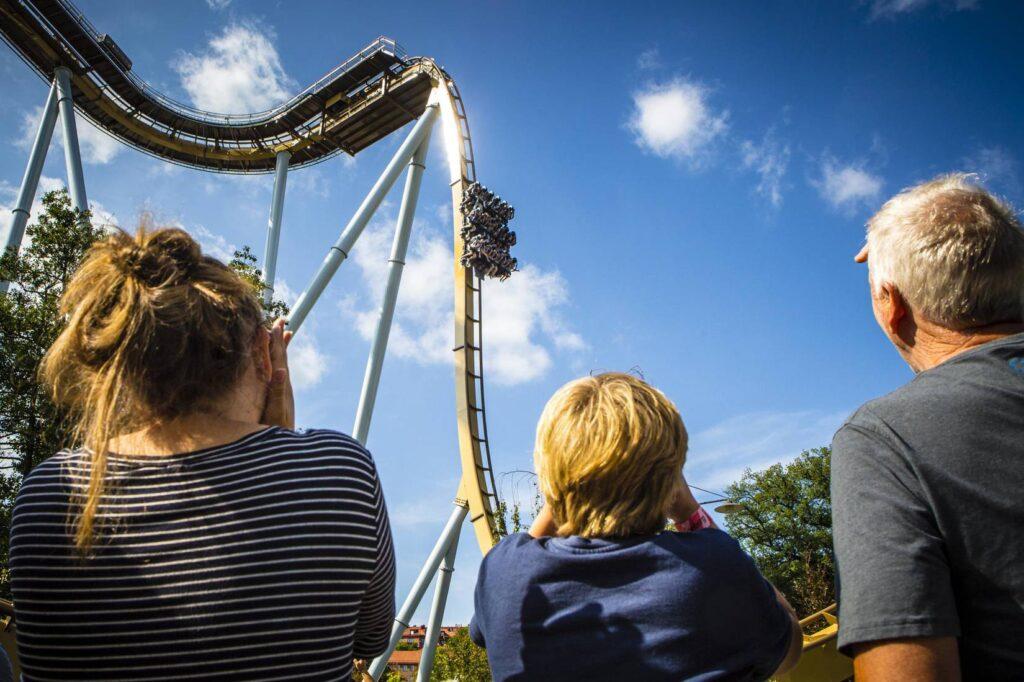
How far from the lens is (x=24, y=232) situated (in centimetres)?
898

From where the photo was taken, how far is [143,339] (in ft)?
4.05

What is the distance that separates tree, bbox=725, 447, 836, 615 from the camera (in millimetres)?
23031

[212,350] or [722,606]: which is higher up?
[212,350]

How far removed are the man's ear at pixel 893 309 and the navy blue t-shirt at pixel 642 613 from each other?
56 centimetres

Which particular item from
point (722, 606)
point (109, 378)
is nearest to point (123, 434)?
point (109, 378)

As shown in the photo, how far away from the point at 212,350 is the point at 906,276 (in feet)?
4.41

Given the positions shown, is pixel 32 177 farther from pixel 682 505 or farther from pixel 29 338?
pixel 682 505

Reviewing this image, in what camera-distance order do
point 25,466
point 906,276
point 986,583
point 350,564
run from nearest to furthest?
point 986,583, point 350,564, point 906,276, point 25,466

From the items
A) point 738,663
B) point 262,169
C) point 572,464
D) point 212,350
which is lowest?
point 738,663

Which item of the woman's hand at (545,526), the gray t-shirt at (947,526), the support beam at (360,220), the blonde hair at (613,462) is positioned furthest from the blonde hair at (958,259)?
the support beam at (360,220)

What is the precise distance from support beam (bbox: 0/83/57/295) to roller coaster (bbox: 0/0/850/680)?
0.06 ft

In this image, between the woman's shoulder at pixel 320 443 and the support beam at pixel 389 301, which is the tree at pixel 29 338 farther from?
the woman's shoulder at pixel 320 443

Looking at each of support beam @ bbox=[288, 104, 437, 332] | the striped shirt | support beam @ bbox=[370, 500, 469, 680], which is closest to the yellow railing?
the striped shirt

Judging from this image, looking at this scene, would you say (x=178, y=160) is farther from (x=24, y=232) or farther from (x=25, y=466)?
(x=25, y=466)
